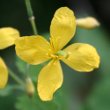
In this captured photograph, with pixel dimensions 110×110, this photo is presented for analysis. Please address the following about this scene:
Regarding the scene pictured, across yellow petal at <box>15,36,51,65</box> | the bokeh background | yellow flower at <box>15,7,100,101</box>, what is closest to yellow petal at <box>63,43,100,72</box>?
yellow flower at <box>15,7,100,101</box>

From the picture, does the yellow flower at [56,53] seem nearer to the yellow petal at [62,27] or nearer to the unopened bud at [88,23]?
the yellow petal at [62,27]

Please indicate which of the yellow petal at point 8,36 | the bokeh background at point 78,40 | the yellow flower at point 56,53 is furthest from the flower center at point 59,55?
the bokeh background at point 78,40

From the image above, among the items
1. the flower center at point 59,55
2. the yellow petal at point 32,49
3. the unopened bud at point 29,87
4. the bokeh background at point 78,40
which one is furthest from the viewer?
the bokeh background at point 78,40

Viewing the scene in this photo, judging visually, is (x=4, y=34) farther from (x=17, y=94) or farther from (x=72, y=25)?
(x=17, y=94)

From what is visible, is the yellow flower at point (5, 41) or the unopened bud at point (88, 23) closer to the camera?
the yellow flower at point (5, 41)

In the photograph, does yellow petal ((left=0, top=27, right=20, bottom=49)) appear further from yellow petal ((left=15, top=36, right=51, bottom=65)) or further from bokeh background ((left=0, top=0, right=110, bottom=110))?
bokeh background ((left=0, top=0, right=110, bottom=110))

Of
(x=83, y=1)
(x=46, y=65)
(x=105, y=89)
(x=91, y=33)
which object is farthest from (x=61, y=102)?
(x=83, y=1)

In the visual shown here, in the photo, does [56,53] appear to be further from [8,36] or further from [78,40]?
[78,40]

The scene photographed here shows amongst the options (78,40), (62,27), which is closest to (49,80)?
(62,27)
